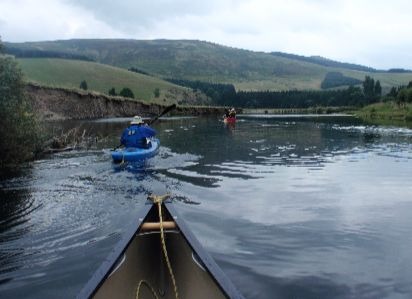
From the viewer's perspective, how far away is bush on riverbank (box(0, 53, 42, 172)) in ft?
82.1

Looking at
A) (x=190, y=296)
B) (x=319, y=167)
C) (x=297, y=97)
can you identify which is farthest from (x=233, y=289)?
(x=297, y=97)

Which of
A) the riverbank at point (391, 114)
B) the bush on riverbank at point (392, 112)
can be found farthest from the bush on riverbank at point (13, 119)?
the bush on riverbank at point (392, 112)

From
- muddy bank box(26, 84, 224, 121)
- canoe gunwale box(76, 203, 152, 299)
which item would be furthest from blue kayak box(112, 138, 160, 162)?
muddy bank box(26, 84, 224, 121)

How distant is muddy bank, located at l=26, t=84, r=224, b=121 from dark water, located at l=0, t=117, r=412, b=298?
61.1 m

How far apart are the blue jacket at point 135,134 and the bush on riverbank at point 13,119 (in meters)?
A: 5.58

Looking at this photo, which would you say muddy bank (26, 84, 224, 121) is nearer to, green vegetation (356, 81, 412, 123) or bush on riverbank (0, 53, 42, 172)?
green vegetation (356, 81, 412, 123)

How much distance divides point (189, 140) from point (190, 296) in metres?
38.0

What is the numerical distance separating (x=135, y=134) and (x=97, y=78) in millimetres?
139532

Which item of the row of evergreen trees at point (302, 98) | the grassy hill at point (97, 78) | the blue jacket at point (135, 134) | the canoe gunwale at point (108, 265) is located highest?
the grassy hill at point (97, 78)

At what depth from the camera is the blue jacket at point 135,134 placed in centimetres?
A: 2912

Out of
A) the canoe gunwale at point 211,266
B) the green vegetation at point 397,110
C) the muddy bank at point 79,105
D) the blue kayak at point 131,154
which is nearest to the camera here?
the canoe gunwale at point 211,266

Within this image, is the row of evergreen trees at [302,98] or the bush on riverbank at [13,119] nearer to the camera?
the bush on riverbank at [13,119]

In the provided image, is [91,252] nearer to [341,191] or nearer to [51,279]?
[51,279]

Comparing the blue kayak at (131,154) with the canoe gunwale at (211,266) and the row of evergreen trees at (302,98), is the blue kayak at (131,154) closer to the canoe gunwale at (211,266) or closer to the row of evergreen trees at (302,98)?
the canoe gunwale at (211,266)
